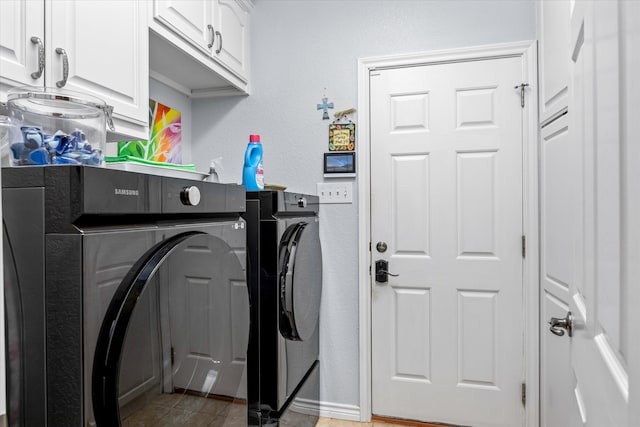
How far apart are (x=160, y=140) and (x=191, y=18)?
2.46 ft

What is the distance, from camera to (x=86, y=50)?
134cm

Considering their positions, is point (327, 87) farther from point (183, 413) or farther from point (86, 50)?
point (183, 413)

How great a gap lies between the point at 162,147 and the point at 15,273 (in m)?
1.77


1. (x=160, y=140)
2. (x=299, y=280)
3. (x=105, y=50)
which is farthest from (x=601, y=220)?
(x=160, y=140)

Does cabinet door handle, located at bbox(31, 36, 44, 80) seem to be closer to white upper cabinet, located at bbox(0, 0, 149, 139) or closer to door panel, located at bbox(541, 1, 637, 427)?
white upper cabinet, located at bbox(0, 0, 149, 139)

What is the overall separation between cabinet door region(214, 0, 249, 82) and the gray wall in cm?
9

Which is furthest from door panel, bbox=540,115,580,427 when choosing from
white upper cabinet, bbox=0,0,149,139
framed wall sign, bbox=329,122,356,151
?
white upper cabinet, bbox=0,0,149,139

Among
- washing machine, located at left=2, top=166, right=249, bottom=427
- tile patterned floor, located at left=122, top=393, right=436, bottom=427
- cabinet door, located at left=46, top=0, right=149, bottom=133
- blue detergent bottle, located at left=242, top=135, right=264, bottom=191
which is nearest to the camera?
washing machine, located at left=2, top=166, right=249, bottom=427

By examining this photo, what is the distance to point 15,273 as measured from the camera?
0.68 m

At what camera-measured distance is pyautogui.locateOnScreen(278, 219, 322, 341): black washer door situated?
1.68 m

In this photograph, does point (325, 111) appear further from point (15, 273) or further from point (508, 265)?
point (15, 273)

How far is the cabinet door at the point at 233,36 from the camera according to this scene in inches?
84.4

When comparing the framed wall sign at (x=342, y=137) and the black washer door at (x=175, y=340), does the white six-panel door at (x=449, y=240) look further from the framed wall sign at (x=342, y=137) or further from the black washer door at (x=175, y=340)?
the black washer door at (x=175, y=340)

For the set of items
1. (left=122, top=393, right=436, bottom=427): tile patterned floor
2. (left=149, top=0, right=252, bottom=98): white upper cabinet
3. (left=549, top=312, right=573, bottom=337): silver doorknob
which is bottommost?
(left=122, top=393, right=436, bottom=427): tile patterned floor
